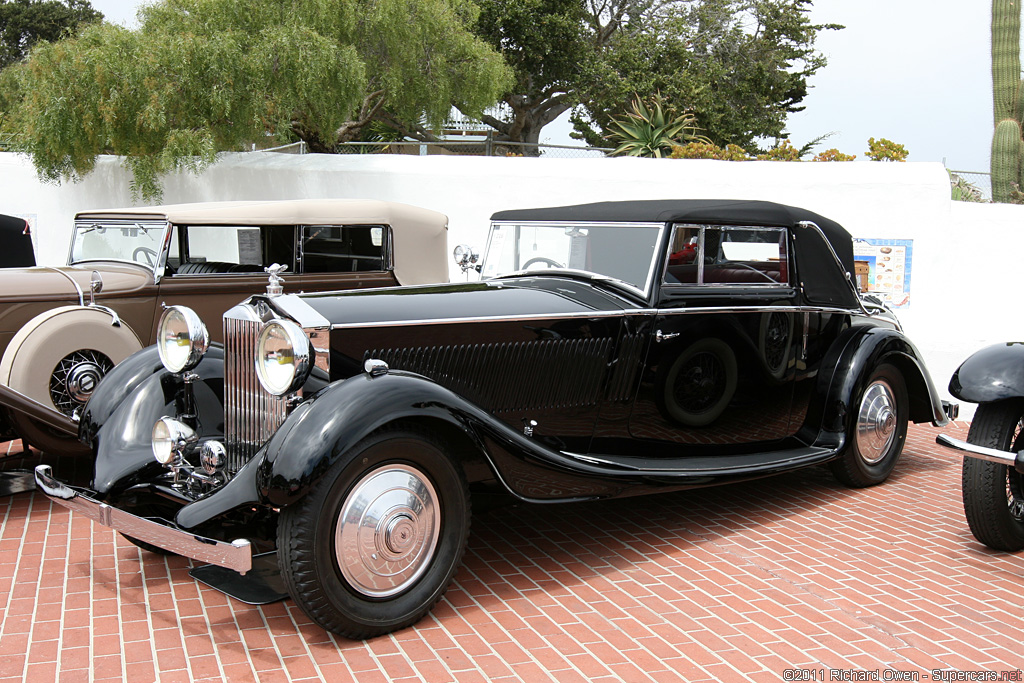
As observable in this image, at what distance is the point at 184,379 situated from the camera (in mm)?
3900

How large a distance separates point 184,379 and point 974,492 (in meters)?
3.81

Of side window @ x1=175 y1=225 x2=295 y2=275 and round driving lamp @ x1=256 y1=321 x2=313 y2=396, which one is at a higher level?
side window @ x1=175 y1=225 x2=295 y2=275

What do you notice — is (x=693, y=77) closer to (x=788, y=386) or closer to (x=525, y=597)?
(x=788, y=386)

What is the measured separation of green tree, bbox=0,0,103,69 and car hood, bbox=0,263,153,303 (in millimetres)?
39189

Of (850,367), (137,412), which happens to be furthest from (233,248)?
(850,367)

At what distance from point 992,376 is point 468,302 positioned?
103 inches

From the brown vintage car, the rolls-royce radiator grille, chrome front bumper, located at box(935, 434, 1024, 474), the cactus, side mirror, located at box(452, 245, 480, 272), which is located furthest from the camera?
the cactus

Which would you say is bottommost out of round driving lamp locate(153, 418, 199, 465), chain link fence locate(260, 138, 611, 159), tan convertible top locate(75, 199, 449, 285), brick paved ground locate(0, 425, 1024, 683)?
brick paved ground locate(0, 425, 1024, 683)

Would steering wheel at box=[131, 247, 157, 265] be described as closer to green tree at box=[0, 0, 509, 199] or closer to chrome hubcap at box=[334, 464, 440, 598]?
chrome hubcap at box=[334, 464, 440, 598]

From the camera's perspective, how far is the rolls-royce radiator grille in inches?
140

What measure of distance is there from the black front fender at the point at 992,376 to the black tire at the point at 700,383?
3.63 feet

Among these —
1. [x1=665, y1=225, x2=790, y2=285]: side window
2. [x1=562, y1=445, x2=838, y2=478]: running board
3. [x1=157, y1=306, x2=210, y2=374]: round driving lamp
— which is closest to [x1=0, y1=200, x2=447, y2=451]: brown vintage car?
[x1=157, y1=306, x2=210, y2=374]: round driving lamp

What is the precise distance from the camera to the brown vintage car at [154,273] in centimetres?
514

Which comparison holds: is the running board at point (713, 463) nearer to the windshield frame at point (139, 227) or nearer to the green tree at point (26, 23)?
the windshield frame at point (139, 227)
